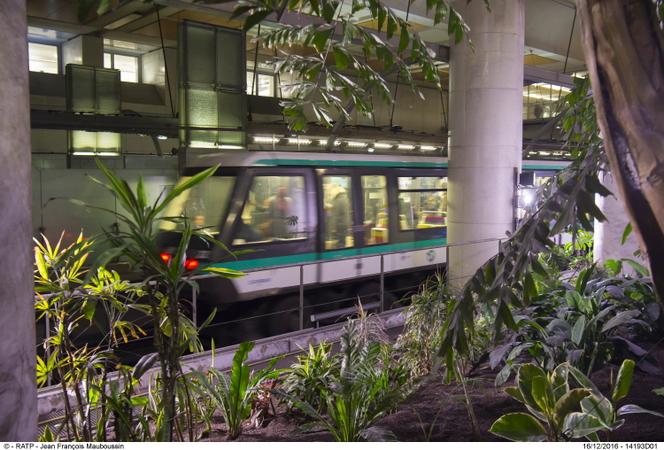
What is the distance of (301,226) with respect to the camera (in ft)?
32.2

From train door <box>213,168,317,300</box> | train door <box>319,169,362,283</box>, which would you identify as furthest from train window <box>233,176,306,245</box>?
train door <box>319,169,362,283</box>

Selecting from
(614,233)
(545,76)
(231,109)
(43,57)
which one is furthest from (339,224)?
(43,57)

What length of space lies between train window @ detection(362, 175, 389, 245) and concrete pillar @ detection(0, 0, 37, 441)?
29.4 feet

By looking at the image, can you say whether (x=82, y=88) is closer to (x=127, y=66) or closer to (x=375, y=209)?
(x=127, y=66)

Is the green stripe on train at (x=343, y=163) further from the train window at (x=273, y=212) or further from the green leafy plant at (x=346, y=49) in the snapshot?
the green leafy plant at (x=346, y=49)

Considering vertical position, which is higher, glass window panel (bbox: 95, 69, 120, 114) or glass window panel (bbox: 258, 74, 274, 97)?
glass window panel (bbox: 258, 74, 274, 97)

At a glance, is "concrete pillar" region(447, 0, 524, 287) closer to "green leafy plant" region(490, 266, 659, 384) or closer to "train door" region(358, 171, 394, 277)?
"train door" region(358, 171, 394, 277)

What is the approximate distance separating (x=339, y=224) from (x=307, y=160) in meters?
1.19

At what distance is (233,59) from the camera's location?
45.4 ft

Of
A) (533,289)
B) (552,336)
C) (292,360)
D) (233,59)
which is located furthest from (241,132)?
(533,289)

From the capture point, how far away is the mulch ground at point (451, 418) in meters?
3.78

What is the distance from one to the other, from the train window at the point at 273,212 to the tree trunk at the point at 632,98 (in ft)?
24.0

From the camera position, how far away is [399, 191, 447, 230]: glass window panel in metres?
11.6

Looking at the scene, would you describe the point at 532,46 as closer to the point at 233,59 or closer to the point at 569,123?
the point at 233,59
